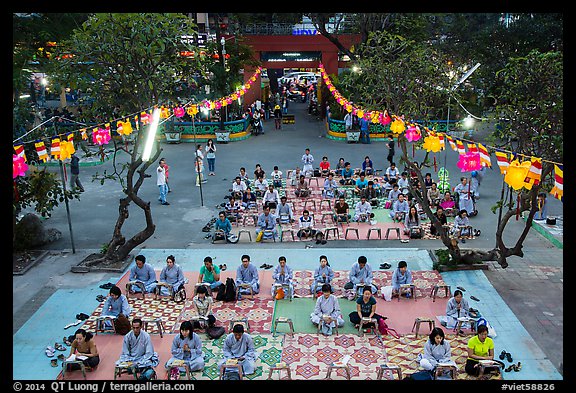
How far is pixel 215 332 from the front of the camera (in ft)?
40.9

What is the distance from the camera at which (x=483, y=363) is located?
10562 mm

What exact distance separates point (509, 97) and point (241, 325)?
787cm

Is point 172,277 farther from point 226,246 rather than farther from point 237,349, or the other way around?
point 237,349

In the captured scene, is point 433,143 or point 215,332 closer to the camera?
point 215,332

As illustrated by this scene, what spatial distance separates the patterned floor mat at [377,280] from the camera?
1459 centimetres

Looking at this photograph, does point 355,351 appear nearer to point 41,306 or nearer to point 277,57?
point 41,306

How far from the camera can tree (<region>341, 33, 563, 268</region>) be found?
1299 cm

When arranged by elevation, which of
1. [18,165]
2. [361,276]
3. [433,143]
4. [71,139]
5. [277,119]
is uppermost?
[71,139]

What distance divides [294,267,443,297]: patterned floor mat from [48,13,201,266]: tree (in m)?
4.61

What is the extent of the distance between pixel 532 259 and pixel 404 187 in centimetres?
672

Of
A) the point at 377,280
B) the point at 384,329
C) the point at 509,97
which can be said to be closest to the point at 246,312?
the point at 384,329

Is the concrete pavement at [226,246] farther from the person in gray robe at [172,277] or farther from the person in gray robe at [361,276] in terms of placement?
the person in gray robe at [361,276]

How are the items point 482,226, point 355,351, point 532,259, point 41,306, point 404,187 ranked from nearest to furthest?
point 355,351, point 41,306, point 532,259, point 482,226, point 404,187
